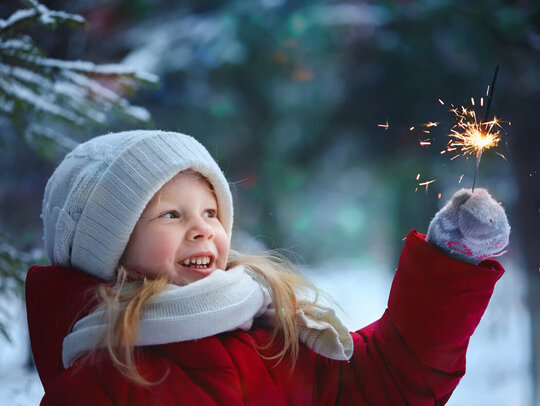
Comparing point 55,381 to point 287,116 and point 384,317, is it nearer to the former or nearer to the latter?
point 384,317

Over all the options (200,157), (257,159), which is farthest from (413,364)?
(257,159)

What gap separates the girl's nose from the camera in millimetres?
928

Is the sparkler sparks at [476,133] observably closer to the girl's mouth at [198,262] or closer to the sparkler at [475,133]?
the sparkler at [475,133]

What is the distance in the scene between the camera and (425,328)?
888 mm

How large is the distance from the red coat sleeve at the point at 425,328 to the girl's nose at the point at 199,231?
15.0 inches

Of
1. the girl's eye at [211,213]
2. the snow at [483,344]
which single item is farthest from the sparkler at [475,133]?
the snow at [483,344]

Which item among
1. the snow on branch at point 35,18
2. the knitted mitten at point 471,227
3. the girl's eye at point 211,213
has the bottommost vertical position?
the girl's eye at point 211,213

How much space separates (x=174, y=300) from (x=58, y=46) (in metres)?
1.99

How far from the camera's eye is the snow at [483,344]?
6.86ft

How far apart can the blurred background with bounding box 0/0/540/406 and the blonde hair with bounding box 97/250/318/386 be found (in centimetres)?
99

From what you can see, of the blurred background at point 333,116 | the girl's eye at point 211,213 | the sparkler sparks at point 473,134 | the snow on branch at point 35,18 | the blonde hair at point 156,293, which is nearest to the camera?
the blonde hair at point 156,293

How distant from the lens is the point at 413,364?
2.94 ft

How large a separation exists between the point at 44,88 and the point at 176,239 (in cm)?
71

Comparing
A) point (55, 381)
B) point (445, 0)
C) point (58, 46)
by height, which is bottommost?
point (55, 381)
